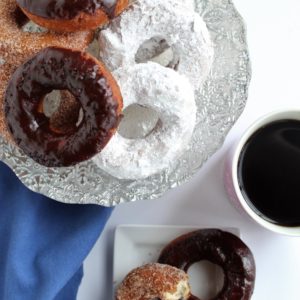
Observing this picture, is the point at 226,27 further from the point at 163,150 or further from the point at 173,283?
the point at 173,283

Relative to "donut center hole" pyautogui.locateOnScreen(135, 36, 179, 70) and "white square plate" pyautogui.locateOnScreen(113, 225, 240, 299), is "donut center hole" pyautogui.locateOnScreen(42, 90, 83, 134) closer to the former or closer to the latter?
"donut center hole" pyautogui.locateOnScreen(135, 36, 179, 70)

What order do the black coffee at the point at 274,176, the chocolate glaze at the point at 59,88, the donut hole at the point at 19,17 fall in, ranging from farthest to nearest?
the black coffee at the point at 274,176
the donut hole at the point at 19,17
the chocolate glaze at the point at 59,88

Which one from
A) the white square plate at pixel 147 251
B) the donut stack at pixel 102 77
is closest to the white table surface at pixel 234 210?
the white square plate at pixel 147 251

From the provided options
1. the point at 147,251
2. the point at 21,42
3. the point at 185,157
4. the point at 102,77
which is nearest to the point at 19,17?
the point at 21,42

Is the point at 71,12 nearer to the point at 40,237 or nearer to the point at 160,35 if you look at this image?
the point at 160,35

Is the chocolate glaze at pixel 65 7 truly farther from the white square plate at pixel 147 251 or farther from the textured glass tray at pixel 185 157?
the white square plate at pixel 147 251
